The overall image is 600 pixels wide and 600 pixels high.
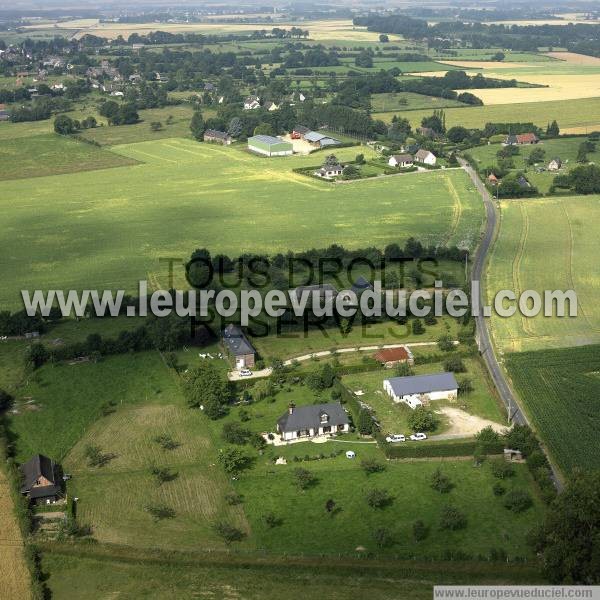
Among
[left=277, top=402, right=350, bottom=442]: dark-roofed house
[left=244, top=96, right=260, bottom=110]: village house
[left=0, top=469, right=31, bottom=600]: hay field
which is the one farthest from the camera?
[left=244, top=96, right=260, bottom=110]: village house

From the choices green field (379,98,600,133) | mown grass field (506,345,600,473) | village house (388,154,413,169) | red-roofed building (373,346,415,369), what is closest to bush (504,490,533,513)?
mown grass field (506,345,600,473)

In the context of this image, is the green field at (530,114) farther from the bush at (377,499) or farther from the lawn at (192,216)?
the bush at (377,499)

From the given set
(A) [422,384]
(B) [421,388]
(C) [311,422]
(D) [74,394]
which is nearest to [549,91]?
(A) [422,384]

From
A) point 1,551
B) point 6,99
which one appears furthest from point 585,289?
point 6,99

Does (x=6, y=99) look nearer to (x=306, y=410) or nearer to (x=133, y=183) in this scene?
(x=133, y=183)

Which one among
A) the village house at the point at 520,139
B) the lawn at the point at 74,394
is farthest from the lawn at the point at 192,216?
the village house at the point at 520,139

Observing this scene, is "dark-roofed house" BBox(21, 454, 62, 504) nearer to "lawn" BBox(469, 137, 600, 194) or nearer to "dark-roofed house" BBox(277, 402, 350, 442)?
"dark-roofed house" BBox(277, 402, 350, 442)
